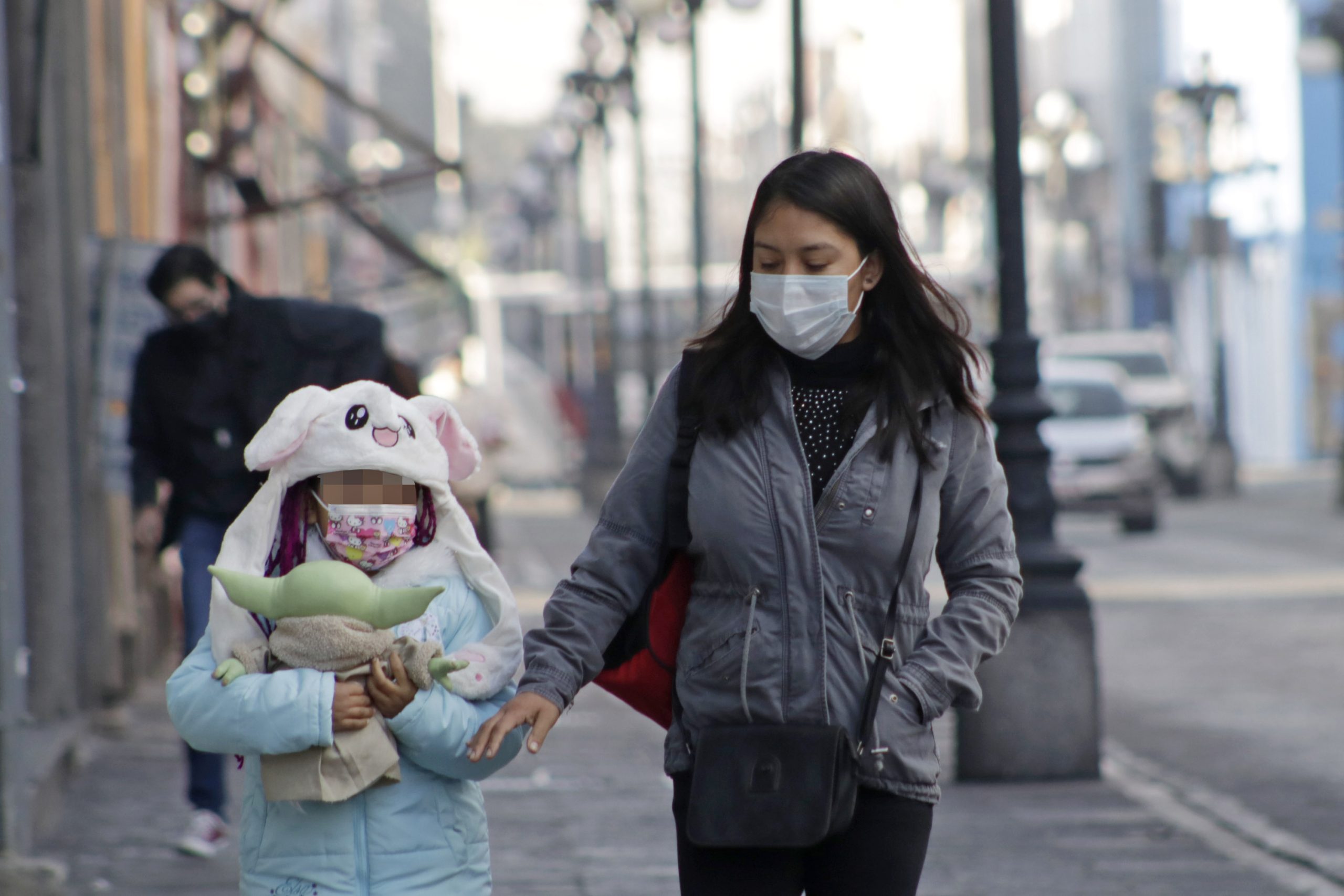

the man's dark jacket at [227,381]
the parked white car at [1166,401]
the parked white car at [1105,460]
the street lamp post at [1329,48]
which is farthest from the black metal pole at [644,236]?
the man's dark jacket at [227,381]

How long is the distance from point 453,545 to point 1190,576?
1544cm

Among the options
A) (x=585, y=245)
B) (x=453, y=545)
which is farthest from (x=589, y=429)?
(x=453, y=545)

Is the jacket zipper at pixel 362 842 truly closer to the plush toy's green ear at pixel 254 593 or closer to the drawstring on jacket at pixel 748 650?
the plush toy's green ear at pixel 254 593

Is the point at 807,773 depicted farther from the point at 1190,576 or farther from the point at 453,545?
the point at 1190,576

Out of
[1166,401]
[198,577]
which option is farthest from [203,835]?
[1166,401]

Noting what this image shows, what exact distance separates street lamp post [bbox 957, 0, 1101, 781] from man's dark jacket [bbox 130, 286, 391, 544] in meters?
2.72

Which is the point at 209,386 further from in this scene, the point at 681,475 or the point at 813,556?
the point at 813,556

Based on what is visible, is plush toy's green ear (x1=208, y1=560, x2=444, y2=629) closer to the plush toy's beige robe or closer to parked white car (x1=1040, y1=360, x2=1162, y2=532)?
the plush toy's beige robe

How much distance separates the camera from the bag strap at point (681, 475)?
11.6ft

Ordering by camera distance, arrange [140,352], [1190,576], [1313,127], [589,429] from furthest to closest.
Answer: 1. [1313,127]
2. [589,429]
3. [1190,576]
4. [140,352]

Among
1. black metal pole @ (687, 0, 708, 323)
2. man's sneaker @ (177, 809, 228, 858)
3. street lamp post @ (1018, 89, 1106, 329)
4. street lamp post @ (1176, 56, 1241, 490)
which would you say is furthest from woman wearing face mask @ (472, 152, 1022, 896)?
street lamp post @ (1018, 89, 1106, 329)

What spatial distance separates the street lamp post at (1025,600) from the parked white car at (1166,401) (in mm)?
22291

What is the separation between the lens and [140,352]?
711cm

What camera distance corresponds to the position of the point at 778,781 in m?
3.35
